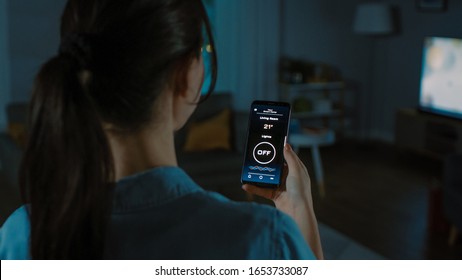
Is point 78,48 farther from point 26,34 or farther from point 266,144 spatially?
point 26,34

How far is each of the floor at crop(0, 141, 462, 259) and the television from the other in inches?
12.3

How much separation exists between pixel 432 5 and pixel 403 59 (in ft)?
1.35

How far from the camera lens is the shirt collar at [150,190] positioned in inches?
18.5

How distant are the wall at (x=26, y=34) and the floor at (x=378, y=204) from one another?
1.04 meters

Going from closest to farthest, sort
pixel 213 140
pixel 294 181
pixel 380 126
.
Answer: pixel 294 181, pixel 213 140, pixel 380 126

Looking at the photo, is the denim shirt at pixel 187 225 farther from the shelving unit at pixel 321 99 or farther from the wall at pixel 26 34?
the shelving unit at pixel 321 99

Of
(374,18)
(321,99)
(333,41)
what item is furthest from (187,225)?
(333,41)

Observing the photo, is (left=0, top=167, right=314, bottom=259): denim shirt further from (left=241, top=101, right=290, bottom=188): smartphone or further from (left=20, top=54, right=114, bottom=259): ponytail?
Answer: (left=241, top=101, right=290, bottom=188): smartphone

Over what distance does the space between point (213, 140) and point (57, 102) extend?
2.58 metres

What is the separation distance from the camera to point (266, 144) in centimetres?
61

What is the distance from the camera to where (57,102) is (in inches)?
17.3
